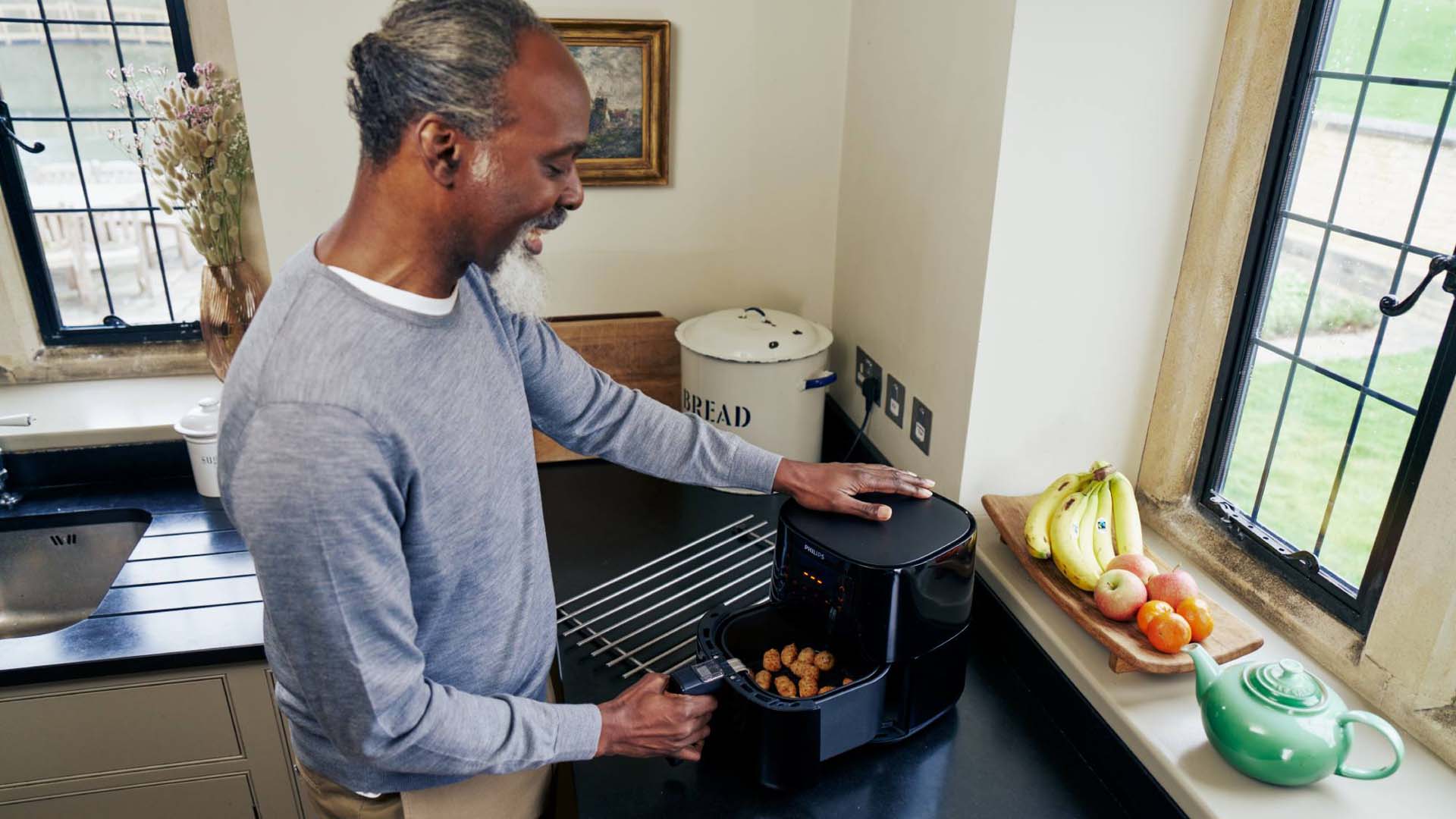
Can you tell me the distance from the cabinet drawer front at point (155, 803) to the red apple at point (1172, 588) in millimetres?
1495

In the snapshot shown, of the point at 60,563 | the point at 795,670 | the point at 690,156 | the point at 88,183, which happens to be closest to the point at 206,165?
the point at 88,183

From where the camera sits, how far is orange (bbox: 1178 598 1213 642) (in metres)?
1.21

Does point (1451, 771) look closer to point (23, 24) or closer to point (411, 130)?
point (411, 130)

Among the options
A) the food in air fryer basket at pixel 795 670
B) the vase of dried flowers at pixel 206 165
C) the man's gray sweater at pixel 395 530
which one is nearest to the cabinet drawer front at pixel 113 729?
the man's gray sweater at pixel 395 530

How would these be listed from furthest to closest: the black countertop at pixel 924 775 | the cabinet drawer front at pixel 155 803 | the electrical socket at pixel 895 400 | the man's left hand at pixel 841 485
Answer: the electrical socket at pixel 895 400 → the cabinet drawer front at pixel 155 803 → the man's left hand at pixel 841 485 → the black countertop at pixel 924 775

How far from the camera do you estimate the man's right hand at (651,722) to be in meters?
1.07

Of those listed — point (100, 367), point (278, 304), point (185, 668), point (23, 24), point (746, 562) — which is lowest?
point (185, 668)

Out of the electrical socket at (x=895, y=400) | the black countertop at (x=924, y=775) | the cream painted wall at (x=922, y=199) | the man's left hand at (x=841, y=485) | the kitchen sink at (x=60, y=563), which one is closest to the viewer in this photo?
the black countertop at (x=924, y=775)

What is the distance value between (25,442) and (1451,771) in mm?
2427

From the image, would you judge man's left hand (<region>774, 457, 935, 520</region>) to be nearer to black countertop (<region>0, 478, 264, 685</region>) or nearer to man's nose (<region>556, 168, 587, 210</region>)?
man's nose (<region>556, 168, 587, 210</region>)

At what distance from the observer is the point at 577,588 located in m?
1.57

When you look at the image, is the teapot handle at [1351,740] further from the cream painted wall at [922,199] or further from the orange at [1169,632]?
the cream painted wall at [922,199]

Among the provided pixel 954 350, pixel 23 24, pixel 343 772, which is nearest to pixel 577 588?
pixel 343 772

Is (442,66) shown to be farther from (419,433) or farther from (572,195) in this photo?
(419,433)
